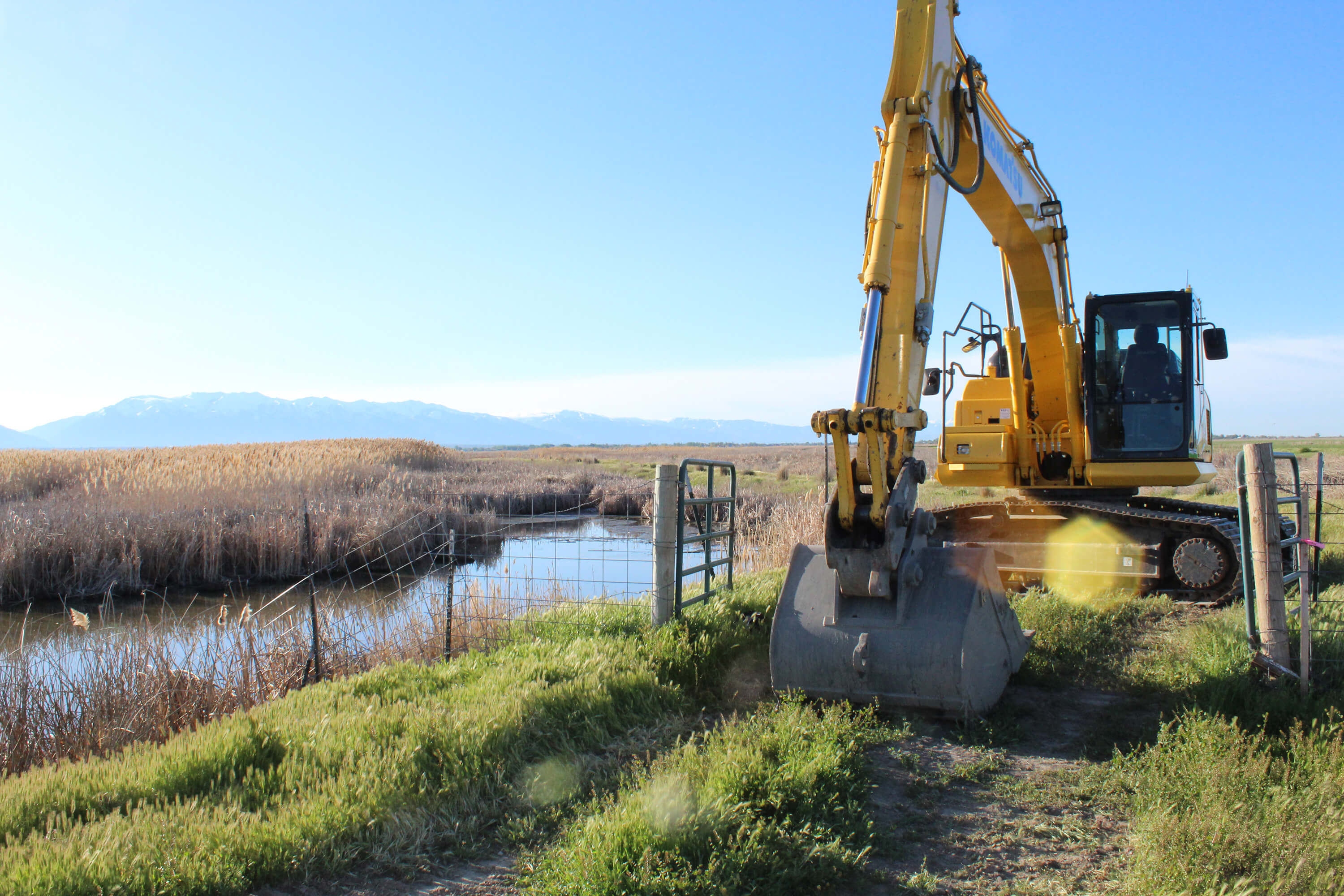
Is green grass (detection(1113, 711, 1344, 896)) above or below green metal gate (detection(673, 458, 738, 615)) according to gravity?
below

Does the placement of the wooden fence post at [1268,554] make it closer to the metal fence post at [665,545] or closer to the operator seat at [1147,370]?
the metal fence post at [665,545]

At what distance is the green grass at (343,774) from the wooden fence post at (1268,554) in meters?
3.39

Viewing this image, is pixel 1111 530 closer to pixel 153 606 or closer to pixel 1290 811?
pixel 1290 811

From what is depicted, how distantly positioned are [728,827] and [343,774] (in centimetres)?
186

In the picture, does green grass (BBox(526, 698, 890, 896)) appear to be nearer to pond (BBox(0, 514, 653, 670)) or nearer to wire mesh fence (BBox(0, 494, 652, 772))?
wire mesh fence (BBox(0, 494, 652, 772))

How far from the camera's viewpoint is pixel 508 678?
5391mm

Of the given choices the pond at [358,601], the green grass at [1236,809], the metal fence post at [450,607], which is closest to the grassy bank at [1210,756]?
the green grass at [1236,809]

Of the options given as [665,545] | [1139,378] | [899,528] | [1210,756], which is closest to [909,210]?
[899,528]

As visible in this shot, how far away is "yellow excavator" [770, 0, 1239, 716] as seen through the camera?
4953 mm

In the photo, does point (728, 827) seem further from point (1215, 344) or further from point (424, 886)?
point (1215, 344)

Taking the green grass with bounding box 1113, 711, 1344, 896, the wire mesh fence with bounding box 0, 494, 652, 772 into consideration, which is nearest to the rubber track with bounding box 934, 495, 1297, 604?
the wire mesh fence with bounding box 0, 494, 652, 772

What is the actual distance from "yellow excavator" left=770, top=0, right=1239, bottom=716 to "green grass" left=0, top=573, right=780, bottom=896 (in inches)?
45.0

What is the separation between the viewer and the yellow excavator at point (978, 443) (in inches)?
195

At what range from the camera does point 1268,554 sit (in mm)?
4988
